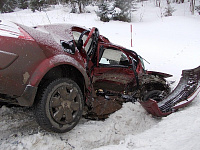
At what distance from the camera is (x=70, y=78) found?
3.22m

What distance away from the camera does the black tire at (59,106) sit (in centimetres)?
263

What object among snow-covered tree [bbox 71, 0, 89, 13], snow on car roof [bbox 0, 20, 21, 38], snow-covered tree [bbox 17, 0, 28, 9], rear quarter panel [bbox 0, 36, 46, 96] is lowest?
rear quarter panel [bbox 0, 36, 46, 96]

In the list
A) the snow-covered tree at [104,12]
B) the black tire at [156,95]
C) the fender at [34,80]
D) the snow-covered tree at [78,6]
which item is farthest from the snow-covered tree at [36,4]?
the fender at [34,80]

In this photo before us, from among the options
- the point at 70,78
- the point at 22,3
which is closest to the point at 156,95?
the point at 70,78

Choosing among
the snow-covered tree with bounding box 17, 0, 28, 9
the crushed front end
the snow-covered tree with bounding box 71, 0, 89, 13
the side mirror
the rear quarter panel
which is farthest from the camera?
the snow-covered tree with bounding box 17, 0, 28, 9

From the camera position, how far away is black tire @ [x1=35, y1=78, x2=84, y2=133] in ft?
8.62

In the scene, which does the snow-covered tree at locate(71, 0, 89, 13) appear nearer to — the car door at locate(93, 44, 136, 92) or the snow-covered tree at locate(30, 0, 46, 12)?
the snow-covered tree at locate(30, 0, 46, 12)

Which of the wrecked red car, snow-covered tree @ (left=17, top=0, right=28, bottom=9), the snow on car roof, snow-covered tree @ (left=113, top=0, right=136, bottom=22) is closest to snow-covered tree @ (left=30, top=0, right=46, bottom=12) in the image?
snow-covered tree @ (left=17, top=0, right=28, bottom=9)

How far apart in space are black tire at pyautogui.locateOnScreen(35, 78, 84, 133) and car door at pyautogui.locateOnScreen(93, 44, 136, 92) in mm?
966

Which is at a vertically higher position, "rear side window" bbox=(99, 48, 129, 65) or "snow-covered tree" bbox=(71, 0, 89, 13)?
"snow-covered tree" bbox=(71, 0, 89, 13)

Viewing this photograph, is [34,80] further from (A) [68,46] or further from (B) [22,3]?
(B) [22,3]

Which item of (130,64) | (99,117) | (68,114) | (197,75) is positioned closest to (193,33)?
(197,75)

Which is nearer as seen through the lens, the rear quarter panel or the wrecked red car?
the rear quarter panel

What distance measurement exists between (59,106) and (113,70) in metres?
1.62
